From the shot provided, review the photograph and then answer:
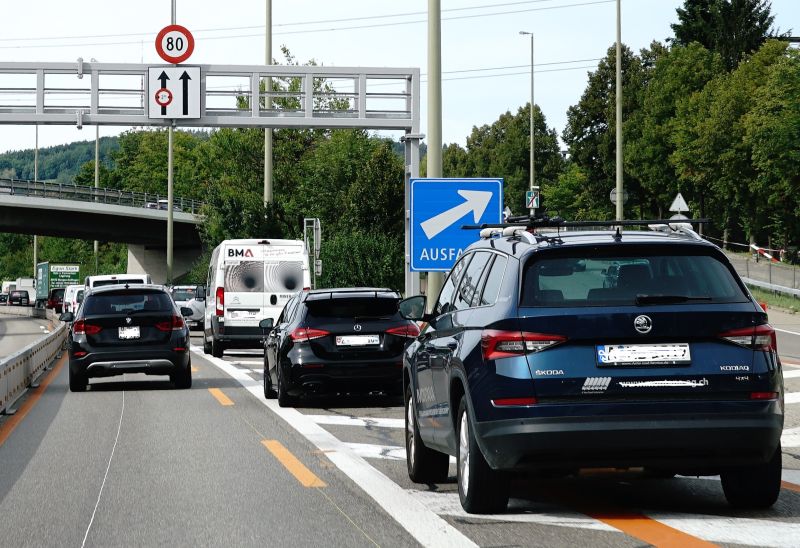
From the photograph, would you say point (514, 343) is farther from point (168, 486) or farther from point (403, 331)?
point (403, 331)

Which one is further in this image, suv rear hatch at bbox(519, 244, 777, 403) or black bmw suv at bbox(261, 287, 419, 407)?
black bmw suv at bbox(261, 287, 419, 407)

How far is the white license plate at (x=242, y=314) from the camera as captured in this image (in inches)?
1234

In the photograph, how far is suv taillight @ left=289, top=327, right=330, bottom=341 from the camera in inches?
677

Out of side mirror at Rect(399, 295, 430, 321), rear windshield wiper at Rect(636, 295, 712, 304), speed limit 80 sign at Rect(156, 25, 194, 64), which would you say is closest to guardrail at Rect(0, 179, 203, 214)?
speed limit 80 sign at Rect(156, 25, 194, 64)

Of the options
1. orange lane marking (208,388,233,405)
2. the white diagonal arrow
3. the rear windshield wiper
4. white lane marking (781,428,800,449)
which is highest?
the white diagonal arrow

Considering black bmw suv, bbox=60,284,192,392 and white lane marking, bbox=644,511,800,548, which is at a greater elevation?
black bmw suv, bbox=60,284,192,392

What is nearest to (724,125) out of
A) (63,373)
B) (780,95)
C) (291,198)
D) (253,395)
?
(780,95)

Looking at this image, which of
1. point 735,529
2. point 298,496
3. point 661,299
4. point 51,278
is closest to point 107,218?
point 51,278

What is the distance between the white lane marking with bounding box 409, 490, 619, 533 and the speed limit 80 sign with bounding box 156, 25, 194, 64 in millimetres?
25042

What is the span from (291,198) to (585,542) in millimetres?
80609

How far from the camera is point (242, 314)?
31.3 m

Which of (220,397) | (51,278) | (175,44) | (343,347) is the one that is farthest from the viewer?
(51,278)

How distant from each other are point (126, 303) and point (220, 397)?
10.3 ft

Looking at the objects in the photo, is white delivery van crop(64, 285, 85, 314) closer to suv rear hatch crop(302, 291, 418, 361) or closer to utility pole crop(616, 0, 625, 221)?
utility pole crop(616, 0, 625, 221)
